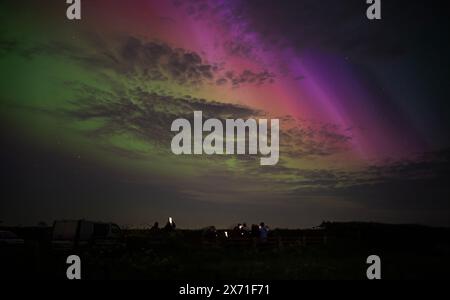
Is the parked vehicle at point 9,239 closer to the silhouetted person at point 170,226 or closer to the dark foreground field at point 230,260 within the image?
the dark foreground field at point 230,260

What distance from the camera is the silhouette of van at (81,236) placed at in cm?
2908

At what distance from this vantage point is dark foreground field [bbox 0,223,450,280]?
A: 66.0 ft

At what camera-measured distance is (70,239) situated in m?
29.2

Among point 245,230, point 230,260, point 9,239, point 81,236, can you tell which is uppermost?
point 81,236

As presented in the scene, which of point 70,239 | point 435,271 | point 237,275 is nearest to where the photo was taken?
point 237,275

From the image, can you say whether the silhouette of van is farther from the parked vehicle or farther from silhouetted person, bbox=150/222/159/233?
silhouetted person, bbox=150/222/159/233

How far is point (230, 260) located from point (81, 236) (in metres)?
9.31

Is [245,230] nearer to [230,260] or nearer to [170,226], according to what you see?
[170,226]

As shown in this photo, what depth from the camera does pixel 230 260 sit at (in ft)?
86.6

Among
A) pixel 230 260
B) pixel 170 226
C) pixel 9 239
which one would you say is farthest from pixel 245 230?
pixel 9 239
